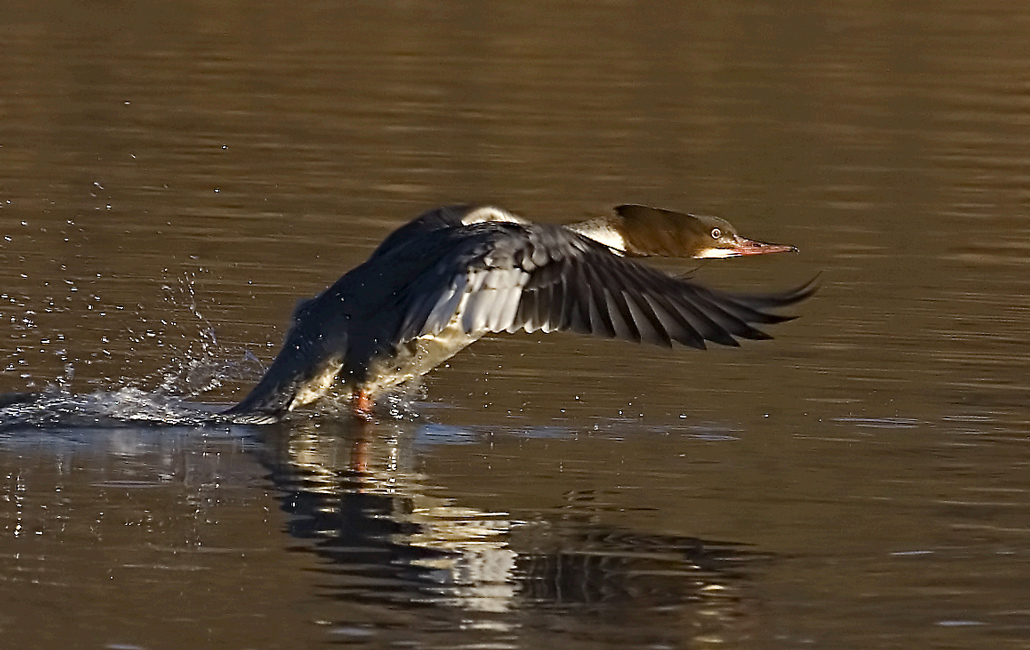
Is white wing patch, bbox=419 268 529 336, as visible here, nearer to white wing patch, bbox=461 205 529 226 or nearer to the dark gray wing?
the dark gray wing

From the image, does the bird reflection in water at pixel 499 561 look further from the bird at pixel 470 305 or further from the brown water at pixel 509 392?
the bird at pixel 470 305

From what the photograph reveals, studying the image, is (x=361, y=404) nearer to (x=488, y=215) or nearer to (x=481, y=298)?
(x=488, y=215)

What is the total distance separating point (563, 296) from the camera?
262 inches

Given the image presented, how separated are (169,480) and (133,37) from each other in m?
14.0

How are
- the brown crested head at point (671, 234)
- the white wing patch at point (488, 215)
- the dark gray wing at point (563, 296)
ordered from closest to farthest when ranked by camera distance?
the dark gray wing at point (563, 296)
the white wing patch at point (488, 215)
the brown crested head at point (671, 234)

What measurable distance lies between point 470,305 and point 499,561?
1.40 m

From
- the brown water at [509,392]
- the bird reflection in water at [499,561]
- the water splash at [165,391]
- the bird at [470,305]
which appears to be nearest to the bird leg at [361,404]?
the bird at [470,305]

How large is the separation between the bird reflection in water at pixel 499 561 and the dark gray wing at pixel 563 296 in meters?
0.56

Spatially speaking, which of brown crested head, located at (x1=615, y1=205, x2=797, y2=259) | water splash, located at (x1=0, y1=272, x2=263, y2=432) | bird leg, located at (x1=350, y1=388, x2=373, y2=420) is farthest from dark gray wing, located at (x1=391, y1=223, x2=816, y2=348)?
brown crested head, located at (x1=615, y1=205, x2=797, y2=259)

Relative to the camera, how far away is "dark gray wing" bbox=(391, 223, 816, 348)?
642cm

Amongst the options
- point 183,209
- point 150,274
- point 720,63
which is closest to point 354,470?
point 150,274

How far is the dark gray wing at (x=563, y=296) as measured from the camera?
6.42m

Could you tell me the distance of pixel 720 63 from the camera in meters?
19.5

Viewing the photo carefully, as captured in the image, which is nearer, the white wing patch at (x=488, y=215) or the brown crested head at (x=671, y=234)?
the white wing patch at (x=488, y=215)
